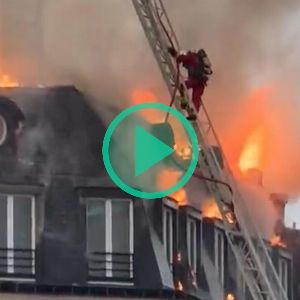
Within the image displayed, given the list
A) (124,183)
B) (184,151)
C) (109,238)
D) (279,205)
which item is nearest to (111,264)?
(109,238)

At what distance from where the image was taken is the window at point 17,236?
9.11 feet

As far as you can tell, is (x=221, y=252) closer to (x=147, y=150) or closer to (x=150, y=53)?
(x=147, y=150)

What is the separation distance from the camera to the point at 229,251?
9.08 ft

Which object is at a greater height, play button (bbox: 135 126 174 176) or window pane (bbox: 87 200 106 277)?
play button (bbox: 135 126 174 176)

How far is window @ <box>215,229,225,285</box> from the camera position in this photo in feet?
9.11

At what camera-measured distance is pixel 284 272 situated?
2.84m

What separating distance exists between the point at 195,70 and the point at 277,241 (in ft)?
1.38

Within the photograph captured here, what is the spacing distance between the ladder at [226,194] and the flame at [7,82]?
1.01 feet

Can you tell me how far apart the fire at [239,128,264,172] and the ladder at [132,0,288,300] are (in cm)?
8

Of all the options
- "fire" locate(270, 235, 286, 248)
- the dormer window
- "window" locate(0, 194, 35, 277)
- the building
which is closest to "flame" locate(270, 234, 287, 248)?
"fire" locate(270, 235, 286, 248)

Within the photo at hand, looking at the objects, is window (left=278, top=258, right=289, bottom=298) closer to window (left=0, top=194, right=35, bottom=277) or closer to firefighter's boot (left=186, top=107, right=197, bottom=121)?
firefighter's boot (left=186, top=107, right=197, bottom=121)

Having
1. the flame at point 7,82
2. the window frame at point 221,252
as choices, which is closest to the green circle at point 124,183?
the window frame at point 221,252

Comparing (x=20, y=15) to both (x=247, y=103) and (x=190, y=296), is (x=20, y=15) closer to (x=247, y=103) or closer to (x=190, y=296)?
(x=247, y=103)

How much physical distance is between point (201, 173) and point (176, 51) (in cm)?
27
